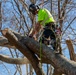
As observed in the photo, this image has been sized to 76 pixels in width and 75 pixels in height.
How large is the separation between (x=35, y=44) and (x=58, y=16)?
5.54m

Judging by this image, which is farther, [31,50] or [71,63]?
[31,50]

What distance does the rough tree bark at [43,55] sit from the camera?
4.64 m

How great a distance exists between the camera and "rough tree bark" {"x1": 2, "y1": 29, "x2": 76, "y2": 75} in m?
4.64

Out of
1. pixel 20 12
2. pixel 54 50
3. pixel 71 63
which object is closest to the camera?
pixel 71 63

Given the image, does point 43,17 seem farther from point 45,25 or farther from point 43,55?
point 43,55

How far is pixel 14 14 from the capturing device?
12.5m

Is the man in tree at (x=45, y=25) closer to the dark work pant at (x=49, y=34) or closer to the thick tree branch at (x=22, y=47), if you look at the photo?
the dark work pant at (x=49, y=34)

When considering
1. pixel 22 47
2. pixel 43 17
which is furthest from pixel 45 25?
pixel 22 47


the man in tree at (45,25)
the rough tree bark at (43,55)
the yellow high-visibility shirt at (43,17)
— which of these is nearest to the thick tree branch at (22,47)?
the rough tree bark at (43,55)

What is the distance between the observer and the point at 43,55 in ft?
17.1

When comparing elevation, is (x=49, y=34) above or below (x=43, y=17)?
below

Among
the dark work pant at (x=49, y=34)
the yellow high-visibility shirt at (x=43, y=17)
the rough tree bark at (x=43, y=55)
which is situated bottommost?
the rough tree bark at (x=43, y=55)

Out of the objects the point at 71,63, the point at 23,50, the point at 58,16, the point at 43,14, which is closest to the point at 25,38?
the point at 23,50

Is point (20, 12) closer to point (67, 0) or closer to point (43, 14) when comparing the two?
point (67, 0)
